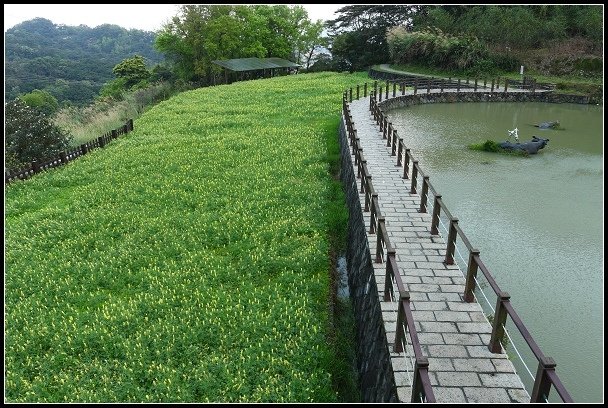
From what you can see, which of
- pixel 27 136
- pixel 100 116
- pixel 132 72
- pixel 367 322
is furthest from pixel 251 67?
pixel 367 322

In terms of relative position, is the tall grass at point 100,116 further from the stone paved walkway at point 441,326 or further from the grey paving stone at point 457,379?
the grey paving stone at point 457,379

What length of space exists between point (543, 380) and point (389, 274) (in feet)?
8.60

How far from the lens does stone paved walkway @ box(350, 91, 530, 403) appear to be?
5121mm

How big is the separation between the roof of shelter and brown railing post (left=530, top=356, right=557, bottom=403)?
43.9 m

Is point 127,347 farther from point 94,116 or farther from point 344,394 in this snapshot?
point 94,116

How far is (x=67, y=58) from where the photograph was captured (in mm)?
109062

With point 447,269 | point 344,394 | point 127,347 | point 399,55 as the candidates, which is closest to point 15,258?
point 127,347

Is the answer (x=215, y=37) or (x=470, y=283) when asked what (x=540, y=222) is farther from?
(x=215, y=37)

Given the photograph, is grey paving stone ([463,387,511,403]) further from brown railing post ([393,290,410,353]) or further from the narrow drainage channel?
the narrow drainage channel

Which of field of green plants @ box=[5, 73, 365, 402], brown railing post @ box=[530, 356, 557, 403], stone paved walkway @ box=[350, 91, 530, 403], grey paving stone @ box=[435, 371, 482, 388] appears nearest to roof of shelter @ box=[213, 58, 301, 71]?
field of green plants @ box=[5, 73, 365, 402]

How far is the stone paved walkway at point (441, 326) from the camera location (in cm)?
512

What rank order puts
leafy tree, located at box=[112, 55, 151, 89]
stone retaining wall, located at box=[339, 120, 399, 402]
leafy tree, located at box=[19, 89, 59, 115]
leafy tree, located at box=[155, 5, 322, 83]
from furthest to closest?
leafy tree, located at box=[112, 55, 151, 89] → leafy tree, located at box=[19, 89, 59, 115] → leafy tree, located at box=[155, 5, 322, 83] → stone retaining wall, located at box=[339, 120, 399, 402]

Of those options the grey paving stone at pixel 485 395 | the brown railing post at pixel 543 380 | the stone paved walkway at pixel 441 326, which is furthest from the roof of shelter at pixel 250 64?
the brown railing post at pixel 543 380

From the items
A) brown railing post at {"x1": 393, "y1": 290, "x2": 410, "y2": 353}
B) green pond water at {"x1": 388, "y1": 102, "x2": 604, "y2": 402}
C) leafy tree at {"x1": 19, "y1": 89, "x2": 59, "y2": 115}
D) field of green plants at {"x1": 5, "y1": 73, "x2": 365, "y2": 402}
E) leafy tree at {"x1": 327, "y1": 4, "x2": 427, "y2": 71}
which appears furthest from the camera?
leafy tree at {"x1": 19, "y1": 89, "x2": 59, "y2": 115}
